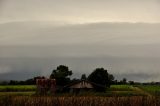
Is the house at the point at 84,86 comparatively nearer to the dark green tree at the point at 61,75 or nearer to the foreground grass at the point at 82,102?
the dark green tree at the point at 61,75

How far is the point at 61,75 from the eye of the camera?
97.7m

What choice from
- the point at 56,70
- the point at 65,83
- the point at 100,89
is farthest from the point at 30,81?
the point at 100,89

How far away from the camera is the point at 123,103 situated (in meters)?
34.2

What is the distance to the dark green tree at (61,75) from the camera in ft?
311

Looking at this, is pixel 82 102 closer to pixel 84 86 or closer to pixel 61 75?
pixel 84 86

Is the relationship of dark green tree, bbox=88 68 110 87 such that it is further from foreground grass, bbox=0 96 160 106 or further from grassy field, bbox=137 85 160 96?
foreground grass, bbox=0 96 160 106

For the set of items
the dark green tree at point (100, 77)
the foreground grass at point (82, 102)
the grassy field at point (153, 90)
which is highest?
the dark green tree at point (100, 77)

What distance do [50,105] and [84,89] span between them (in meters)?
51.2

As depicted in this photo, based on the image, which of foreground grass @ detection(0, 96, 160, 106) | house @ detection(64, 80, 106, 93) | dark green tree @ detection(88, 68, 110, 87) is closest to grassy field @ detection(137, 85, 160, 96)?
dark green tree @ detection(88, 68, 110, 87)

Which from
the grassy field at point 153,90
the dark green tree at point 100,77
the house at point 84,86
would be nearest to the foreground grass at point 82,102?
the grassy field at point 153,90

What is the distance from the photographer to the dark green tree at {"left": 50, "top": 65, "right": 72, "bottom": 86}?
311 feet

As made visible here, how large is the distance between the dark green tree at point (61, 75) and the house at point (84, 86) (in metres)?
4.50

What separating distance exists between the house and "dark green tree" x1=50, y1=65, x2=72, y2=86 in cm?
450

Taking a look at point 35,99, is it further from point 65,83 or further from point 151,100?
point 65,83
